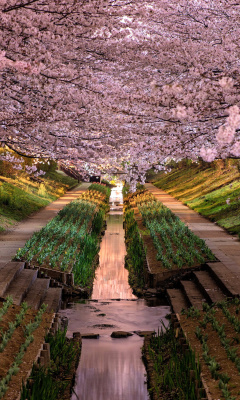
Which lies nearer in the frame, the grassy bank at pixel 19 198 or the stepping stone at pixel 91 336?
the stepping stone at pixel 91 336

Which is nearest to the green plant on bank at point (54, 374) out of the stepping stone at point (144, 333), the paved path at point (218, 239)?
the stepping stone at point (144, 333)

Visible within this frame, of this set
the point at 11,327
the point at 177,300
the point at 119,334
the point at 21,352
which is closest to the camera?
the point at 21,352

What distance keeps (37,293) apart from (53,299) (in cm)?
58

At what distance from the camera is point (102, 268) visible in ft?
62.8

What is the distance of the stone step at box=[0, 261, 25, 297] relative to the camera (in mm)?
11445

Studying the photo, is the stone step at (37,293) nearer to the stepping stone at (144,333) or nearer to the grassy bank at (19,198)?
the stepping stone at (144,333)

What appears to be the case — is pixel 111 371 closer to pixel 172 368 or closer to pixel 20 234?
pixel 172 368

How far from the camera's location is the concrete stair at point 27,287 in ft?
38.3

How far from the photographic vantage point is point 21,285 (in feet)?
41.1

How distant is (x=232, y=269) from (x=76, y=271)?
175 inches

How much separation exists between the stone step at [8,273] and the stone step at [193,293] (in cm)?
412

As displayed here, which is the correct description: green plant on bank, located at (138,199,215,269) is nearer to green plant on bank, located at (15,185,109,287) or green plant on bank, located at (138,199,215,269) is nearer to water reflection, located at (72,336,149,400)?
green plant on bank, located at (15,185,109,287)

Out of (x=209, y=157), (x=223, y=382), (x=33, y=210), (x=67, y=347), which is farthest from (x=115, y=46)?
(x=33, y=210)

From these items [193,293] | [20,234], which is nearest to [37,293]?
[193,293]
